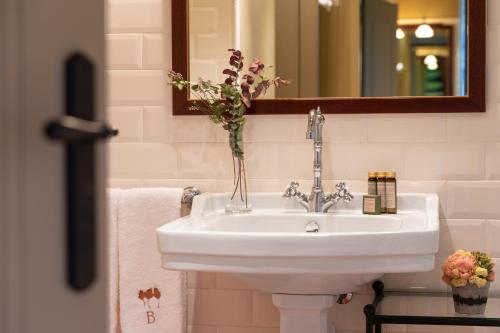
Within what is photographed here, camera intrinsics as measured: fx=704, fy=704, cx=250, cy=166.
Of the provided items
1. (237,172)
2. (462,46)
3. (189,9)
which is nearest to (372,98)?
(462,46)

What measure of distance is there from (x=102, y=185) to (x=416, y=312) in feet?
4.98

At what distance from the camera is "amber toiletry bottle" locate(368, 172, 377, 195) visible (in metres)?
1.93

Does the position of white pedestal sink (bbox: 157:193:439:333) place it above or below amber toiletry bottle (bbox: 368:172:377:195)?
below

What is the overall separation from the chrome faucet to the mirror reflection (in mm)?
155

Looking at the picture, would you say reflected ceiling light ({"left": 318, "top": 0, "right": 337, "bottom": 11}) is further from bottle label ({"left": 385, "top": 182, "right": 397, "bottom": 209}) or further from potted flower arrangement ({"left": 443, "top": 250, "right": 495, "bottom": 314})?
potted flower arrangement ({"left": 443, "top": 250, "right": 495, "bottom": 314})

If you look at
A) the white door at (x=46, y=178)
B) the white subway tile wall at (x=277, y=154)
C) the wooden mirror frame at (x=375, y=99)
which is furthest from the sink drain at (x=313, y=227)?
the white door at (x=46, y=178)

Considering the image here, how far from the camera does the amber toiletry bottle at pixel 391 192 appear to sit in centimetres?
191

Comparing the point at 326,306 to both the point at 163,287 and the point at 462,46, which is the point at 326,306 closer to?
the point at 163,287

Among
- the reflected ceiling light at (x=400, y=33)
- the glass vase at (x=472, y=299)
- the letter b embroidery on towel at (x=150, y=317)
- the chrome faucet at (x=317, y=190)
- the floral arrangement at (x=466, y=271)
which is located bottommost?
the letter b embroidery on towel at (x=150, y=317)

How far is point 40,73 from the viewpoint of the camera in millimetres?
431

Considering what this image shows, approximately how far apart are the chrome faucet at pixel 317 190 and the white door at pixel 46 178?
1.43m

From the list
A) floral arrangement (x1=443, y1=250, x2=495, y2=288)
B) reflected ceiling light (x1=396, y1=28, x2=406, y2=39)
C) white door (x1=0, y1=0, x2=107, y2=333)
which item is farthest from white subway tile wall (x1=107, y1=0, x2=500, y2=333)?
white door (x1=0, y1=0, x2=107, y2=333)

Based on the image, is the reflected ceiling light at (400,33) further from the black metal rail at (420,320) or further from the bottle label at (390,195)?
the black metal rail at (420,320)

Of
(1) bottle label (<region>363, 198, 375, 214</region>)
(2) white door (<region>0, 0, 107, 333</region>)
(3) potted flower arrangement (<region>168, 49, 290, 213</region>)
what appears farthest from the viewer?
(3) potted flower arrangement (<region>168, 49, 290, 213</region>)
